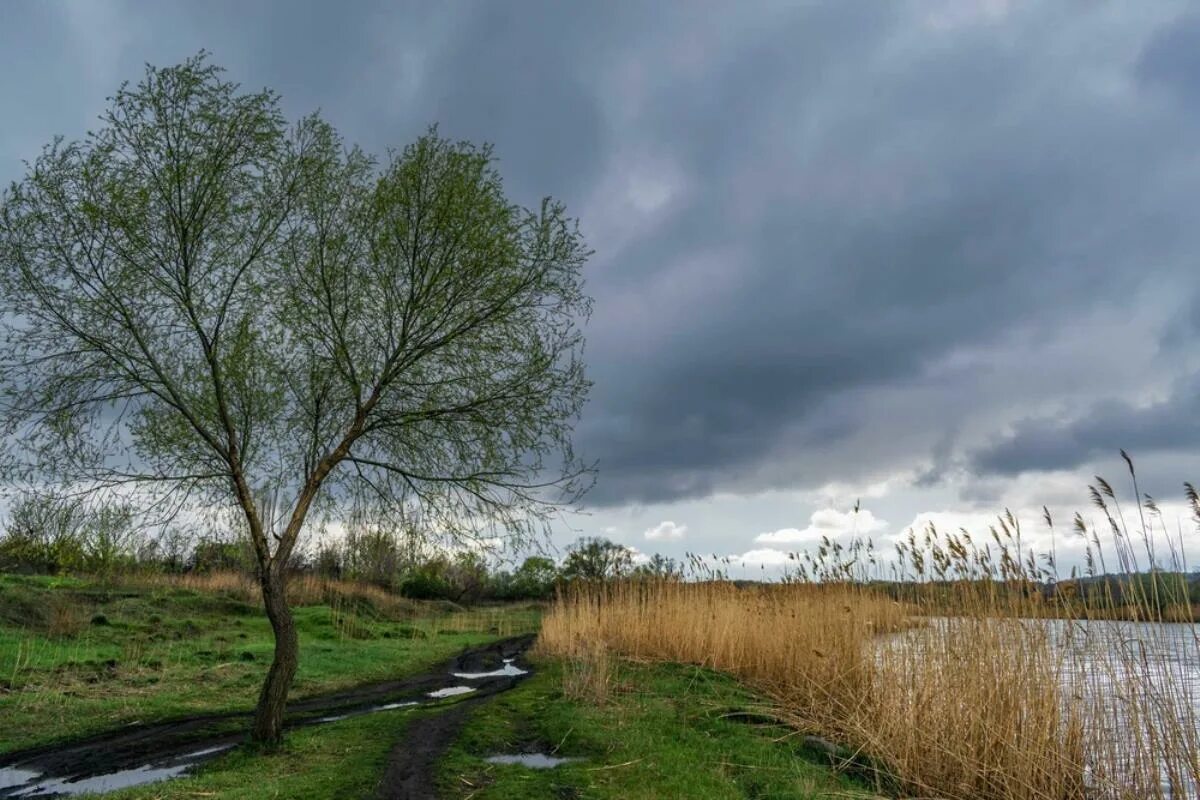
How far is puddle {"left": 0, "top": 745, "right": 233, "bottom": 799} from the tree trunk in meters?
0.72

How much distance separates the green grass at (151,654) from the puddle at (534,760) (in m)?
6.22

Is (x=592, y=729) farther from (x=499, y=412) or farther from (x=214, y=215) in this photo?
(x=214, y=215)

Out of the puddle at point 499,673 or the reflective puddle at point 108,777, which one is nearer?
the reflective puddle at point 108,777

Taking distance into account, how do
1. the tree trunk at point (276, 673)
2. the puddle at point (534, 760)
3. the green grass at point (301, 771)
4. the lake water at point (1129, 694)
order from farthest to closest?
the tree trunk at point (276, 673) → the puddle at point (534, 760) → the green grass at point (301, 771) → the lake water at point (1129, 694)

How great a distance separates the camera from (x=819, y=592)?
12.6m

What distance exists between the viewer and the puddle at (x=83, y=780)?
785 cm

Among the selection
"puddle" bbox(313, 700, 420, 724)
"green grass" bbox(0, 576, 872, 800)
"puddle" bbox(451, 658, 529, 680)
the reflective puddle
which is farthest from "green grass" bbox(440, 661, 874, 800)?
"puddle" bbox(451, 658, 529, 680)

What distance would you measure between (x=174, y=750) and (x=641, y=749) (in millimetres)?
5747

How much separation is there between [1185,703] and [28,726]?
13.7m

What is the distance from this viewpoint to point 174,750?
960 cm

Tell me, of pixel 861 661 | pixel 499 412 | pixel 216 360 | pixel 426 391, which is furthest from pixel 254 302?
pixel 861 661

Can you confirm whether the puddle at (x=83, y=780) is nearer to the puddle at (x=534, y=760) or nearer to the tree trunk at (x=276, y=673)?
the tree trunk at (x=276, y=673)

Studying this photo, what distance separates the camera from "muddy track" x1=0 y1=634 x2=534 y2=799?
811 centimetres

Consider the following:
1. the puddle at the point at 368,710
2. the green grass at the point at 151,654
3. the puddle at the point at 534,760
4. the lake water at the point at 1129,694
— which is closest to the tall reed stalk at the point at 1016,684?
the lake water at the point at 1129,694
